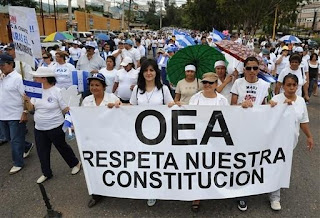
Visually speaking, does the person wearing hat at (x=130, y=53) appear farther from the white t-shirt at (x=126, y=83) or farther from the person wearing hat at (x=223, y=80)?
the person wearing hat at (x=223, y=80)

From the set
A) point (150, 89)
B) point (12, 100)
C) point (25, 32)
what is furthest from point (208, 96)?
point (12, 100)

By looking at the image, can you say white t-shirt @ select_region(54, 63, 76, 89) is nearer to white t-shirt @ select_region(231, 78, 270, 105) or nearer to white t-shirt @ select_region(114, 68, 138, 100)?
white t-shirt @ select_region(114, 68, 138, 100)

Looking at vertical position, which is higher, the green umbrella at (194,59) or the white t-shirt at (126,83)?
the green umbrella at (194,59)

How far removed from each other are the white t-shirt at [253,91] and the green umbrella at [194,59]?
0.86 metres

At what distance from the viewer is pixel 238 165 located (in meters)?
3.28

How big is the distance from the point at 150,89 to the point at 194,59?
111 cm

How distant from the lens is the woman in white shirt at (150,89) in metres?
3.62

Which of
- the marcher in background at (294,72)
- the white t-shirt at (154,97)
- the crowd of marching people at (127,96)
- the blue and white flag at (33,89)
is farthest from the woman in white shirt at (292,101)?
the blue and white flag at (33,89)

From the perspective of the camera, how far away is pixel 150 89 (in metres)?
3.68

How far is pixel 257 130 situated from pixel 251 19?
3323 cm

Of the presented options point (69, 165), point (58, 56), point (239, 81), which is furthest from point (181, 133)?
point (58, 56)

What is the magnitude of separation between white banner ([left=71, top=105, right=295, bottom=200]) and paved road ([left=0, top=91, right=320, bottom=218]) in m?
0.26

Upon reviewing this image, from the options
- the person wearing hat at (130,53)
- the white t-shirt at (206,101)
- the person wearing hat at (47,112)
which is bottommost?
the person wearing hat at (47,112)

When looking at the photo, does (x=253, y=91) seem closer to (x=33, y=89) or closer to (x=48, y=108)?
(x=48, y=108)
